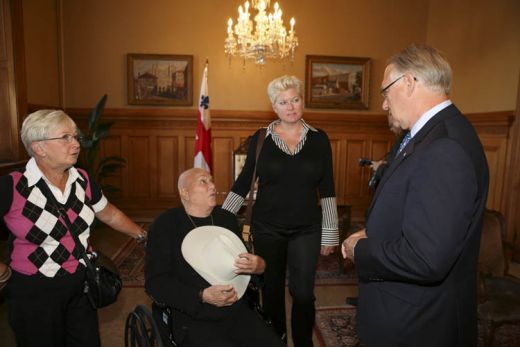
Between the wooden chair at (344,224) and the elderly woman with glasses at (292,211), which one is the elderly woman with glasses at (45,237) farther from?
the wooden chair at (344,224)

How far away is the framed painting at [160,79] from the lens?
604 cm

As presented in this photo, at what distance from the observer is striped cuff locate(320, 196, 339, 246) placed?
2.29 metres

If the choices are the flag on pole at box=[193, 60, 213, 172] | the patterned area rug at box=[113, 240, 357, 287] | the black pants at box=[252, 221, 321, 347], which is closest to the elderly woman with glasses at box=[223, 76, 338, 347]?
the black pants at box=[252, 221, 321, 347]

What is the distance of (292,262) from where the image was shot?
2.20 metres

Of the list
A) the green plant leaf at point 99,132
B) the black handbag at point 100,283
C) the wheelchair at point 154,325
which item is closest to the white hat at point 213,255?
the wheelchair at point 154,325

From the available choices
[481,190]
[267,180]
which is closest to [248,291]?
[267,180]

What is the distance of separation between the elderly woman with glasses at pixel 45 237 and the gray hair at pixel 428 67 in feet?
4.78

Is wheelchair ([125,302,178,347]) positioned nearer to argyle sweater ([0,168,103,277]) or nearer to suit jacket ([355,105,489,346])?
argyle sweater ([0,168,103,277])

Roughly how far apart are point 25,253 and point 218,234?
85cm

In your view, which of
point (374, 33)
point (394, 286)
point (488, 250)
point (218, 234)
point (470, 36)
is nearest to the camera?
point (394, 286)

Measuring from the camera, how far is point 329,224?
7.52ft

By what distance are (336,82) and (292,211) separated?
15.2 feet

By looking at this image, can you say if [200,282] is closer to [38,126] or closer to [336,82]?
[38,126]

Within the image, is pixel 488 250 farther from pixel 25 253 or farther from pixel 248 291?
pixel 25 253
